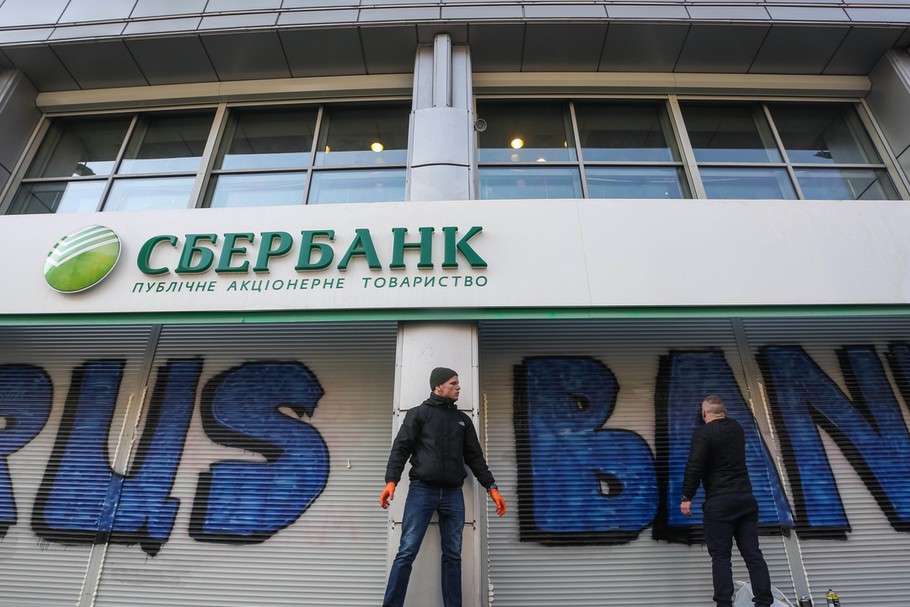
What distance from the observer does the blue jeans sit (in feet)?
10.4

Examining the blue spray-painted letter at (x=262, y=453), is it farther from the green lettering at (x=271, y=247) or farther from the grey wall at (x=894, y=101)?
the grey wall at (x=894, y=101)

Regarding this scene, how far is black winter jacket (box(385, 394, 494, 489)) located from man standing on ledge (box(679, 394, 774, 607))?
66.8 inches

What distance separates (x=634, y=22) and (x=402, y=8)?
3.11 metres

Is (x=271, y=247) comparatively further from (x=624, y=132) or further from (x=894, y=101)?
(x=894, y=101)

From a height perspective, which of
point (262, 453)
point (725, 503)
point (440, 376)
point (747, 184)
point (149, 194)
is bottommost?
point (725, 503)

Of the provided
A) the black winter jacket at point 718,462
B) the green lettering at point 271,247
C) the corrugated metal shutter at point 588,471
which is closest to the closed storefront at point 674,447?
the corrugated metal shutter at point 588,471

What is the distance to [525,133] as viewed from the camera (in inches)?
251

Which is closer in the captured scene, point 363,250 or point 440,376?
point 440,376

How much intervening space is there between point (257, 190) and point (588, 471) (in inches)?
211

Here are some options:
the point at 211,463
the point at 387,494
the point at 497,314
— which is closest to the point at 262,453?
the point at 211,463

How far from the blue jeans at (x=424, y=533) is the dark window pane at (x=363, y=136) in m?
4.40

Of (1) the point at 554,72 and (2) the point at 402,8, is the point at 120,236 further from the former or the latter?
(1) the point at 554,72

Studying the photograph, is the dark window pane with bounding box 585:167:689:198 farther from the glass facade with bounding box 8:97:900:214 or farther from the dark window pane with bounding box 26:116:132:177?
the dark window pane with bounding box 26:116:132:177

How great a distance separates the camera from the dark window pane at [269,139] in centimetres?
628
